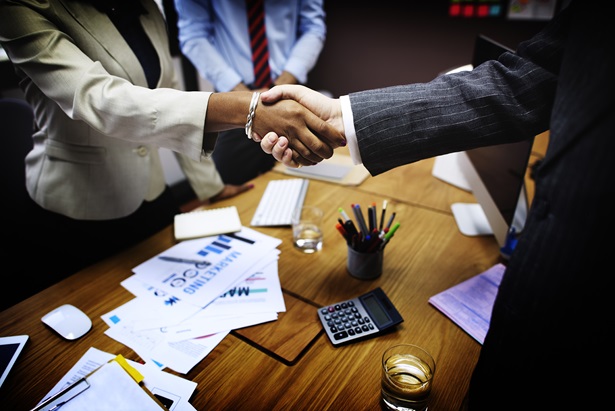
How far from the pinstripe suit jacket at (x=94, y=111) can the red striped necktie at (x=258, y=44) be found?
92 centimetres

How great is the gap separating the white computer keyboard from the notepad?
0.07 meters

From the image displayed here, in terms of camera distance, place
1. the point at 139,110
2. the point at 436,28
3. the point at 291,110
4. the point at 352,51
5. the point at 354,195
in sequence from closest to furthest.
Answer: the point at 139,110, the point at 291,110, the point at 354,195, the point at 436,28, the point at 352,51

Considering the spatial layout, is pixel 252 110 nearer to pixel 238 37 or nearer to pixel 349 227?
pixel 349 227

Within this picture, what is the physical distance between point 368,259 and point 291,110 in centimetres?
44

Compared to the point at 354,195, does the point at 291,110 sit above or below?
above

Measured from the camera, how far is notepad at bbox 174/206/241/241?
3.90 ft

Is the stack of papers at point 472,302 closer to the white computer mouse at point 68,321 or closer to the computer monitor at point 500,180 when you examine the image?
the computer monitor at point 500,180

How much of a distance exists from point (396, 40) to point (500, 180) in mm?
2463

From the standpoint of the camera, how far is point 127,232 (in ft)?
4.54

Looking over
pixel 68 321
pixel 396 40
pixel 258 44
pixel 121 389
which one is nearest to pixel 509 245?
pixel 121 389

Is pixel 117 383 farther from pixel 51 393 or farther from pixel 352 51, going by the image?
pixel 352 51

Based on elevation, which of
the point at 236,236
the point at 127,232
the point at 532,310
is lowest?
the point at 127,232

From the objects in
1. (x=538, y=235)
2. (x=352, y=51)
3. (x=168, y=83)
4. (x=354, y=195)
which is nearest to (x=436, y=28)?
(x=352, y=51)

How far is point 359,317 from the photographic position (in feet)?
2.84
